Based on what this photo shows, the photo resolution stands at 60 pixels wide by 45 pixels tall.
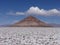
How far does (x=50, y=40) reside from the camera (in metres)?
6.91

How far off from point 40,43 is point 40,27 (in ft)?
18.5

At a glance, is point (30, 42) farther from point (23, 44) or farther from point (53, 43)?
point (53, 43)

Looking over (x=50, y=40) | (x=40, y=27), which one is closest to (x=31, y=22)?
(x=40, y=27)

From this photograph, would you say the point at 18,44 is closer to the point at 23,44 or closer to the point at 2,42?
the point at 23,44

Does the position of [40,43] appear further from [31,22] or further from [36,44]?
[31,22]

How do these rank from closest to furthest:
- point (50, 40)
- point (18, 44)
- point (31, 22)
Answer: point (18, 44)
point (50, 40)
point (31, 22)

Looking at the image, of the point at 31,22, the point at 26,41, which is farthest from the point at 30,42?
the point at 31,22

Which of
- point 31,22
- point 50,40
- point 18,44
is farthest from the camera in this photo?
point 31,22

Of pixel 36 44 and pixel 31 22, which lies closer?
pixel 36 44

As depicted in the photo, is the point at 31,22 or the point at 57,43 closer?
the point at 57,43

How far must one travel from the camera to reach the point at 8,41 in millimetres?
6637

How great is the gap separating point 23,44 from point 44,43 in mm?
728

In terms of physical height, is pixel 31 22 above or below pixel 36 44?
above

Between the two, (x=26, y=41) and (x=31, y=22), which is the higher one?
(x=31, y=22)
